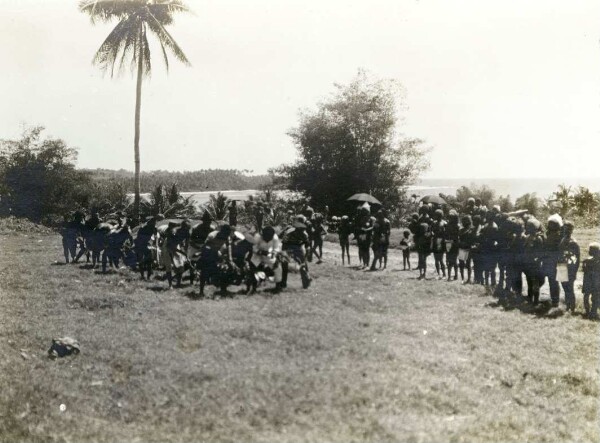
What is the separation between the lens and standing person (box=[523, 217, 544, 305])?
37.0 feet

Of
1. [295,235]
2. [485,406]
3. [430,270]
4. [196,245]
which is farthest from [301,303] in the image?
[430,270]

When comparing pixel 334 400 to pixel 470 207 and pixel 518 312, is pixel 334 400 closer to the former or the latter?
pixel 518 312

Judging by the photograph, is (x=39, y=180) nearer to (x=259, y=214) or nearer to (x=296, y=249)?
(x=259, y=214)

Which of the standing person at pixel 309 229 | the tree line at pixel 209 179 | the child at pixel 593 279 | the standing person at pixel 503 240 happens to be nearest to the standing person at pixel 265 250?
the standing person at pixel 309 229

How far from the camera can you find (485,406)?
6766 mm

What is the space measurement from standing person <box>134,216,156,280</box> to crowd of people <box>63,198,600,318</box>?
0.02 meters

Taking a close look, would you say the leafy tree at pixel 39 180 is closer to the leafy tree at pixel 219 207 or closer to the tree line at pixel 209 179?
the leafy tree at pixel 219 207

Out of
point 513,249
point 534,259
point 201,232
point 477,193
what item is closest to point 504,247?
point 513,249

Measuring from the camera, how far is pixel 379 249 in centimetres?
1522

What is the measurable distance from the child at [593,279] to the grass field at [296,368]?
483 millimetres

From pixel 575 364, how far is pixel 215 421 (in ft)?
18.5

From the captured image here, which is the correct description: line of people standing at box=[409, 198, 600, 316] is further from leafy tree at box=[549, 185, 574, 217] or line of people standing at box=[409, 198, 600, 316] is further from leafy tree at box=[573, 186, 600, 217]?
leafy tree at box=[573, 186, 600, 217]

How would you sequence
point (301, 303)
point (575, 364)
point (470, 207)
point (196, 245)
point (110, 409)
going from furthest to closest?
point (470, 207) < point (196, 245) < point (301, 303) < point (575, 364) < point (110, 409)

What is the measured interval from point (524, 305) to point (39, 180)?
90.1 feet
